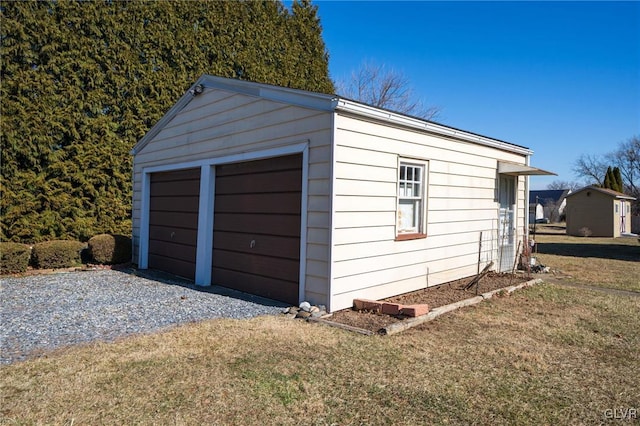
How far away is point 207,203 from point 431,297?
4320 millimetres

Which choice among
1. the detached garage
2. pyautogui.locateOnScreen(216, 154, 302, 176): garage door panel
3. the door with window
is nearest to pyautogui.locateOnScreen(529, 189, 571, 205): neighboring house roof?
the door with window

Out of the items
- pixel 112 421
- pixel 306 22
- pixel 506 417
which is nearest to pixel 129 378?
pixel 112 421

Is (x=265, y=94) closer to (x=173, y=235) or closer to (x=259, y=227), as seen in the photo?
(x=259, y=227)

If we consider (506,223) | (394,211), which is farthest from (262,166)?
(506,223)

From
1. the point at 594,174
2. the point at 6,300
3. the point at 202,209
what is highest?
the point at 594,174

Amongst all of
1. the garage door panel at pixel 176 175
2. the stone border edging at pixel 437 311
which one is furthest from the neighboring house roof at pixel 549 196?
the garage door panel at pixel 176 175

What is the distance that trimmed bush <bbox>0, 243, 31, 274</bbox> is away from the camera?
27.5ft

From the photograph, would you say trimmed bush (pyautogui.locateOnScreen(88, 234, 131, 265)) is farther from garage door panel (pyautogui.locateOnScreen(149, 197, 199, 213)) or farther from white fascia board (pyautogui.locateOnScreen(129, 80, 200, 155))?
white fascia board (pyautogui.locateOnScreen(129, 80, 200, 155))

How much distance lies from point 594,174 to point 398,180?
54.0 m

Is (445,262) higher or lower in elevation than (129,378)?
higher

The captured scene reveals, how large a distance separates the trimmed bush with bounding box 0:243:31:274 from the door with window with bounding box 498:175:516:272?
→ 10140mm

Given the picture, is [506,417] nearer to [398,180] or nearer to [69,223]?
[398,180]

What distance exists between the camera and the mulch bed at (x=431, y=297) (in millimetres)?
5180

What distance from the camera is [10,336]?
466 cm
